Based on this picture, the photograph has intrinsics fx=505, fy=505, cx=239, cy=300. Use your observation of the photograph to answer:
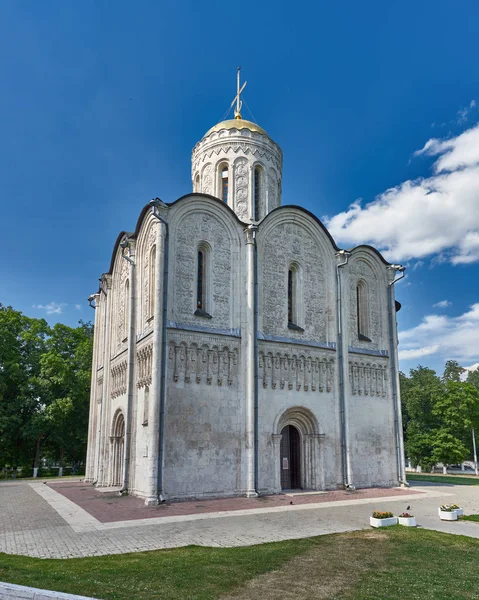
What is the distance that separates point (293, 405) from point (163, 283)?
7081mm

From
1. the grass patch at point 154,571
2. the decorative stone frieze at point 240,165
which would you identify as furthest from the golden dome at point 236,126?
the grass patch at point 154,571

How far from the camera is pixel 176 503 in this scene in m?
16.4

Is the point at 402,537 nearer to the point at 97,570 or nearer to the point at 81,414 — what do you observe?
the point at 97,570

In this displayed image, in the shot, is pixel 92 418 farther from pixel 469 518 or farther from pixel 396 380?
pixel 469 518

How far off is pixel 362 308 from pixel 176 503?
1279 centimetres

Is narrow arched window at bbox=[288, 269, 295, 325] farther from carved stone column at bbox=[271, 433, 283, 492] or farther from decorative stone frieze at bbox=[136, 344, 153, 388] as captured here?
decorative stone frieze at bbox=[136, 344, 153, 388]

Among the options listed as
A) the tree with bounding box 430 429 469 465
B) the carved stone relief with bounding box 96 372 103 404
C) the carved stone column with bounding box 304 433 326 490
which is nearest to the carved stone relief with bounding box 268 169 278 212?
the carved stone column with bounding box 304 433 326 490

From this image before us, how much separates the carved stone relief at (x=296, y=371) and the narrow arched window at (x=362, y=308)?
10.4ft

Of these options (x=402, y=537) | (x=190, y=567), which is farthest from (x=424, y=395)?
(x=190, y=567)

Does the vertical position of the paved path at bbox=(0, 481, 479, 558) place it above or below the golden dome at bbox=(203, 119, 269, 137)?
below

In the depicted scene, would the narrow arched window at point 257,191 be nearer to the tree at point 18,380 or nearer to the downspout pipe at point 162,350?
the downspout pipe at point 162,350

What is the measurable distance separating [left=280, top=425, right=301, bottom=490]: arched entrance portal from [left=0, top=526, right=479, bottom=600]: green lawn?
1020cm

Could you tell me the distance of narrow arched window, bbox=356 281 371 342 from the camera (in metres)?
23.9

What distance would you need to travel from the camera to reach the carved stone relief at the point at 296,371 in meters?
19.7
